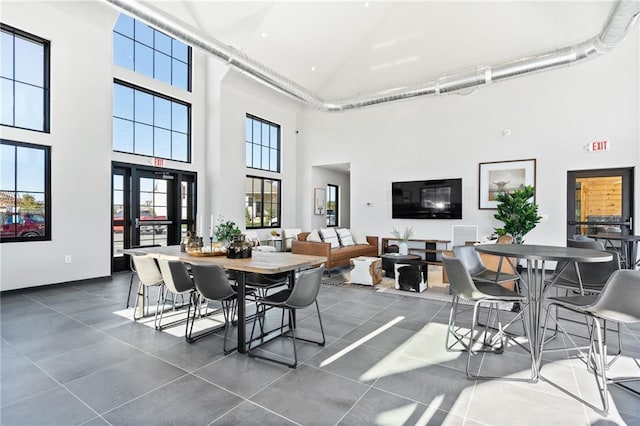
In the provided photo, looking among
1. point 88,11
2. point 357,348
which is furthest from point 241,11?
point 357,348

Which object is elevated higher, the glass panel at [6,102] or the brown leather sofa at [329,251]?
the glass panel at [6,102]

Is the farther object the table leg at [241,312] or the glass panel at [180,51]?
the glass panel at [180,51]

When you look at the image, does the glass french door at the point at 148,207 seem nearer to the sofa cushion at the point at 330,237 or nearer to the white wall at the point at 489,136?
the sofa cushion at the point at 330,237

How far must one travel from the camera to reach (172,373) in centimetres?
244

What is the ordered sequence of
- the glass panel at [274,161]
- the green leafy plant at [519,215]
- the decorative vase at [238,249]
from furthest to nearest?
the glass panel at [274,161]
the green leafy plant at [519,215]
the decorative vase at [238,249]

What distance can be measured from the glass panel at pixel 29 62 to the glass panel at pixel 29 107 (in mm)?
120

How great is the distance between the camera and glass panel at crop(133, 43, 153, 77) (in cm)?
641

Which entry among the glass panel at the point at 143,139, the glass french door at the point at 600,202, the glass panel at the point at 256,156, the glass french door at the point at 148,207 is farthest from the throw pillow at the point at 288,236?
the glass french door at the point at 600,202

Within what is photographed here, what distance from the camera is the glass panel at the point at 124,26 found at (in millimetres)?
6090

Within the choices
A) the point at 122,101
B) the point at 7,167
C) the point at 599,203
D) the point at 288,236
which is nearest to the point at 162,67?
the point at 122,101

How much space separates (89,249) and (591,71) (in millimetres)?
9628

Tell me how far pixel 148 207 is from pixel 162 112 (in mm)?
2059

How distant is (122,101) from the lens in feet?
20.4

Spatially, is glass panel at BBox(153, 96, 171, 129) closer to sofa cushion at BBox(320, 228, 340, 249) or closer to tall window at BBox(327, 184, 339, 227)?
sofa cushion at BBox(320, 228, 340, 249)
